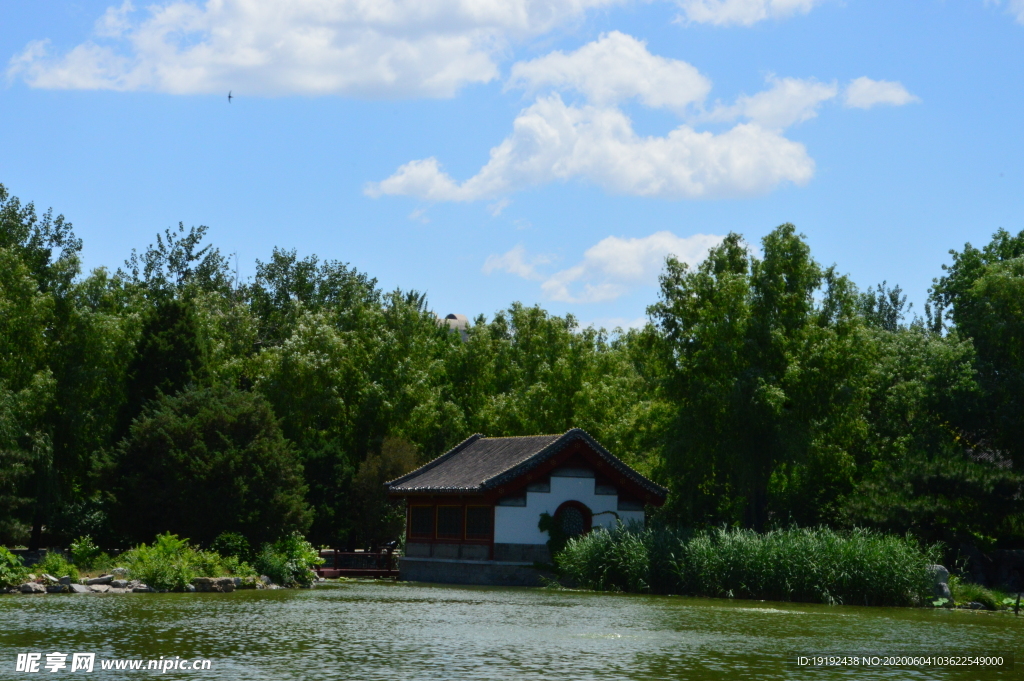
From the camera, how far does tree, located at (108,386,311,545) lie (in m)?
35.6

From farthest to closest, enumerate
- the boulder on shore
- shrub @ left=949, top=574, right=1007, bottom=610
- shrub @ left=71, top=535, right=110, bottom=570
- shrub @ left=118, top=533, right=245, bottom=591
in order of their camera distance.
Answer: shrub @ left=71, top=535, right=110, bottom=570 < shrub @ left=949, top=574, right=1007, bottom=610 < the boulder on shore < shrub @ left=118, top=533, right=245, bottom=591

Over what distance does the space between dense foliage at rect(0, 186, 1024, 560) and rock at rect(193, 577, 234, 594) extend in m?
3.63

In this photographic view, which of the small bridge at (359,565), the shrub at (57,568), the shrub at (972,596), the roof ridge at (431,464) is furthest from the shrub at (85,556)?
the shrub at (972,596)

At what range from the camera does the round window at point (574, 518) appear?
136 ft

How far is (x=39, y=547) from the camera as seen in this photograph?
4822 cm

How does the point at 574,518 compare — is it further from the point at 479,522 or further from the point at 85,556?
the point at 85,556

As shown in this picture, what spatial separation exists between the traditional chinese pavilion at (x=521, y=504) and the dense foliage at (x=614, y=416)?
2.85m

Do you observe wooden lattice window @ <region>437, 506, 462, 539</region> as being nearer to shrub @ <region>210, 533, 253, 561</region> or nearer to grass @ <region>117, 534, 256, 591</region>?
shrub @ <region>210, 533, 253, 561</region>

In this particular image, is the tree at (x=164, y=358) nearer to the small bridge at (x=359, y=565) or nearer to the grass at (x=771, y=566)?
the small bridge at (x=359, y=565)

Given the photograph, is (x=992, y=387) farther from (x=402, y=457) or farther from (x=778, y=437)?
(x=402, y=457)

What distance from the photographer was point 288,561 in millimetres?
36219

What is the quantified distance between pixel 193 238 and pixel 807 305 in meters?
48.3

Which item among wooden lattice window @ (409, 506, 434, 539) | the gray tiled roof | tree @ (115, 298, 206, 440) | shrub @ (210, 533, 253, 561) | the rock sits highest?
tree @ (115, 298, 206, 440)

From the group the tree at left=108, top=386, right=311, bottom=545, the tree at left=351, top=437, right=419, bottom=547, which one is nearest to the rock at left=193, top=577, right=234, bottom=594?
the tree at left=108, top=386, right=311, bottom=545
